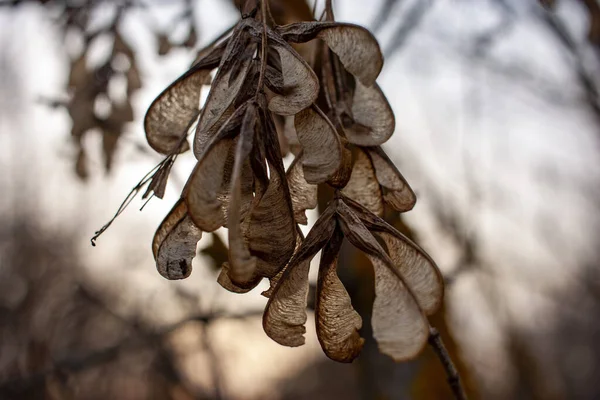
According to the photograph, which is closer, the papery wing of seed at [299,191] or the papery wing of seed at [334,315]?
the papery wing of seed at [334,315]

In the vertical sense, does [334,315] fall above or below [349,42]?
below

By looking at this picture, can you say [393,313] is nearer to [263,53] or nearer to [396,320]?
[396,320]

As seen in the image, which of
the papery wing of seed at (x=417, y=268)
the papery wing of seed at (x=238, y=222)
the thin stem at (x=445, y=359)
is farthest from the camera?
the thin stem at (x=445, y=359)

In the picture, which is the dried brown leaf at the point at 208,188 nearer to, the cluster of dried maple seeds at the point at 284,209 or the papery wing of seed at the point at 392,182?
the cluster of dried maple seeds at the point at 284,209

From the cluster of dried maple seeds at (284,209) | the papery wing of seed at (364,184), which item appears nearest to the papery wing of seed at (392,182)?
the papery wing of seed at (364,184)

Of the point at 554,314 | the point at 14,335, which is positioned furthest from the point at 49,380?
the point at 554,314

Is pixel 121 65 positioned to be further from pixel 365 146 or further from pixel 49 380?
pixel 49 380

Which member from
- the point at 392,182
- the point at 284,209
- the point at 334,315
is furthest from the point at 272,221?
the point at 392,182
